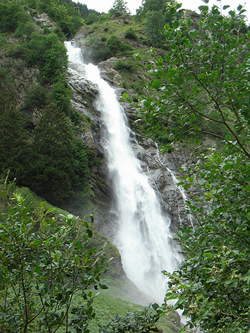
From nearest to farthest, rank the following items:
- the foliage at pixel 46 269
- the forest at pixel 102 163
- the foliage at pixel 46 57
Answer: the foliage at pixel 46 269 → the forest at pixel 102 163 → the foliage at pixel 46 57

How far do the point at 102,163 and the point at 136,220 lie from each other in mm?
→ 5413

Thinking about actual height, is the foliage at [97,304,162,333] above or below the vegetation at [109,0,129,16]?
below

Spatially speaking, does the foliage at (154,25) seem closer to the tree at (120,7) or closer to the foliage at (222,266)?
the tree at (120,7)

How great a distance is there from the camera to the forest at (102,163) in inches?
89.4

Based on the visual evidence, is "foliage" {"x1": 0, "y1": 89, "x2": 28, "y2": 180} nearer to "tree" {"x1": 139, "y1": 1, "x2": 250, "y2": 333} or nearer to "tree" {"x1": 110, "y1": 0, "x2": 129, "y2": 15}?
"tree" {"x1": 139, "y1": 1, "x2": 250, "y2": 333}

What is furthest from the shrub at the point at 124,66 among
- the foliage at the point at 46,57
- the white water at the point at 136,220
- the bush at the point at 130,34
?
the white water at the point at 136,220

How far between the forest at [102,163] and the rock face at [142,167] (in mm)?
697

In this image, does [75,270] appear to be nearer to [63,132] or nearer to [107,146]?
[63,132]

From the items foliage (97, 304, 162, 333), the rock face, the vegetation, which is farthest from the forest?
the vegetation

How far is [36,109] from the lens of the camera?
22.4 m

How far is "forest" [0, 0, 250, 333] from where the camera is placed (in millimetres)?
2271

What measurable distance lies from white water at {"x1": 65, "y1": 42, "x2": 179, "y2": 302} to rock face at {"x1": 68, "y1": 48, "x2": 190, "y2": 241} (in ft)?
2.29

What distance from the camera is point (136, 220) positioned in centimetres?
2047

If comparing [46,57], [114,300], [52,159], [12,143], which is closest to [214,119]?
[114,300]
